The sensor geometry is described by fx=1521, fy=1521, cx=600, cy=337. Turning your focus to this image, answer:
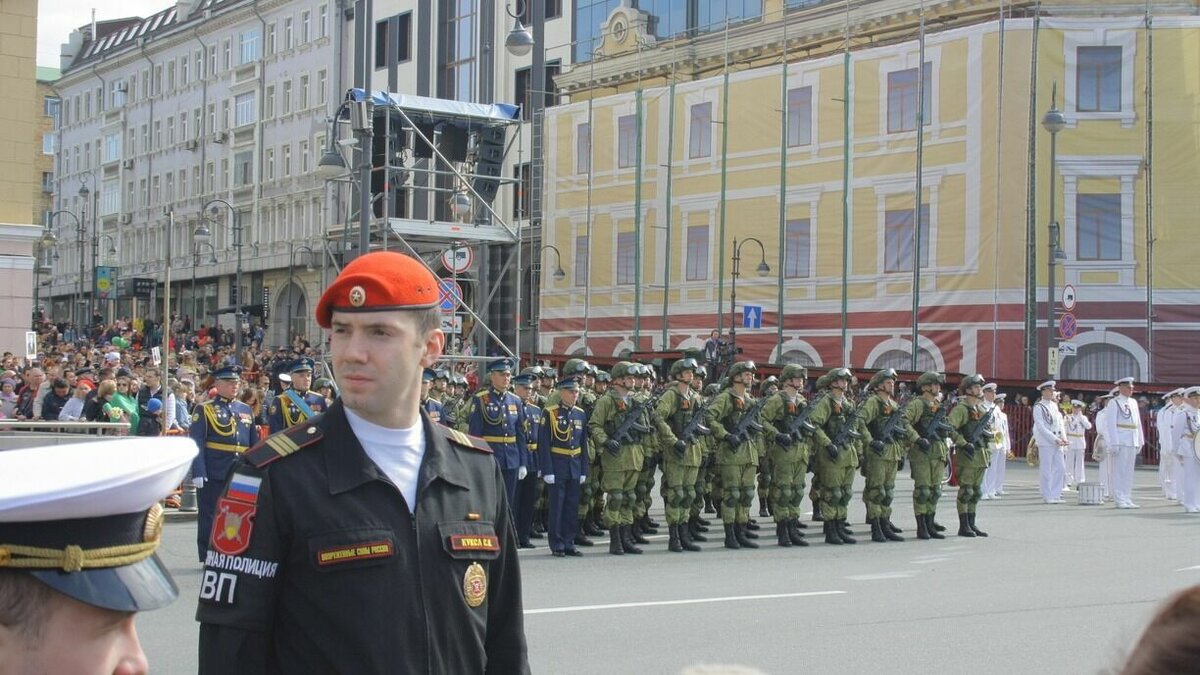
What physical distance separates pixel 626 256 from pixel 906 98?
10567mm

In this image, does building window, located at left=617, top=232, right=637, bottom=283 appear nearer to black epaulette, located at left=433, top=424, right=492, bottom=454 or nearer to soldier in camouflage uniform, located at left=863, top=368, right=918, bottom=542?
soldier in camouflage uniform, located at left=863, top=368, right=918, bottom=542

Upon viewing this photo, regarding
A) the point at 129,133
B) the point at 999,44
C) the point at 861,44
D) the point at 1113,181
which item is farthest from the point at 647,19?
the point at 129,133

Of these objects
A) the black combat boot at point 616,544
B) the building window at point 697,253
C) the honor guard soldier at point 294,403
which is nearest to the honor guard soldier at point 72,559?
the honor guard soldier at point 294,403

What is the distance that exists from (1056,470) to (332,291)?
21.8 metres

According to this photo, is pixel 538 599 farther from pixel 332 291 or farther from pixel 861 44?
pixel 861 44

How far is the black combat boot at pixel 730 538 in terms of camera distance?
16.9 meters

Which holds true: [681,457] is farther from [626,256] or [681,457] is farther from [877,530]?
[626,256]

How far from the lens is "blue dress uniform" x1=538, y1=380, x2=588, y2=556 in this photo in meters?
16.0

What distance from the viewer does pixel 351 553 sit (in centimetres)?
333

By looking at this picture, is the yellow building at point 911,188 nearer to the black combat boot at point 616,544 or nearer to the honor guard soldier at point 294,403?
the black combat boot at point 616,544

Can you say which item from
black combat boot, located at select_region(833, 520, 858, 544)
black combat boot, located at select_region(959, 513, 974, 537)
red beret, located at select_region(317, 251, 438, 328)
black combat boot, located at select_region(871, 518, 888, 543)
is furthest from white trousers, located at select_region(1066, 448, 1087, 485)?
red beret, located at select_region(317, 251, 438, 328)

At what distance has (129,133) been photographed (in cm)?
7838

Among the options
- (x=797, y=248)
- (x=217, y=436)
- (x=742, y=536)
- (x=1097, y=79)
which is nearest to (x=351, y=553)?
(x=217, y=436)

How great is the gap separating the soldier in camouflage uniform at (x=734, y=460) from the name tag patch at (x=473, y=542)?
13357mm
